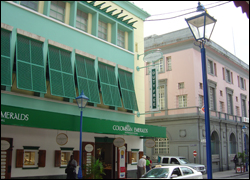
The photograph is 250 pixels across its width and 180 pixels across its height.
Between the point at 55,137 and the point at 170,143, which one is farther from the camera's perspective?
the point at 170,143

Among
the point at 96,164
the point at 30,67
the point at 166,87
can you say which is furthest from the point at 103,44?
the point at 166,87

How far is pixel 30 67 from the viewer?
13250 mm

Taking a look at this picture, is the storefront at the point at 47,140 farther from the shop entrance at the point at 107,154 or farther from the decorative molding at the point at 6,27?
the decorative molding at the point at 6,27

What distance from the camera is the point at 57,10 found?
52.2ft

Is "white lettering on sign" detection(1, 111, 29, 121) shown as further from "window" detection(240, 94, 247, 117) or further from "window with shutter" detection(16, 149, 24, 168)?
"window" detection(240, 94, 247, 117)

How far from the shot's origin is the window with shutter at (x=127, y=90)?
1825cm

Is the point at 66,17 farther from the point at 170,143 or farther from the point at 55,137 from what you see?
the point at 170,143

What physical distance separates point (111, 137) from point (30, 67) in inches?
277

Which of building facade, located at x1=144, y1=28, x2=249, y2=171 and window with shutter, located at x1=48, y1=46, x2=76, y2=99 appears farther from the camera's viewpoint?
building facade, located at x1=144, y1=28, x2=249, y2=171

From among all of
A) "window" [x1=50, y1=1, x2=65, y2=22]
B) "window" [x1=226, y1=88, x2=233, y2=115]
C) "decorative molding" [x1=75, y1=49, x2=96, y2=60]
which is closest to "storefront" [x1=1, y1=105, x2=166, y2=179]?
"decorative molding" [x1=75, y1=49, x2=96, y2=60]

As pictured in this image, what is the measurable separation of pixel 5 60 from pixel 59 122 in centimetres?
379

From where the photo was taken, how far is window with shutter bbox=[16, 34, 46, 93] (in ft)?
42.1

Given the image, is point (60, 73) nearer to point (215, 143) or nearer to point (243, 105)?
point (215, 143)

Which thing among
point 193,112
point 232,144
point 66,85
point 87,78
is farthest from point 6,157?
point 232,144
